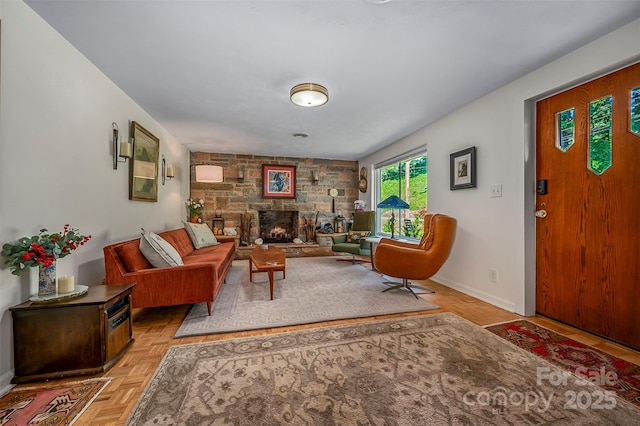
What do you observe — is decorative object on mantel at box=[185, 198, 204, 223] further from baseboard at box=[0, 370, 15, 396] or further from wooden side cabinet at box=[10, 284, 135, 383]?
baseboard at box=[0, 370, 15, 396]

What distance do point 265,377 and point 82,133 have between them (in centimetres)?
244

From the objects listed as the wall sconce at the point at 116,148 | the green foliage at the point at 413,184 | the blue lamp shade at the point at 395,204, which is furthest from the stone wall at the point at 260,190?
the wall sconce at the point at 116,148

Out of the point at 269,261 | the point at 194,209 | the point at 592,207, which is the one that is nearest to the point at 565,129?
the point at 592,207

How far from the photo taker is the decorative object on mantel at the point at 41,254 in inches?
58.4

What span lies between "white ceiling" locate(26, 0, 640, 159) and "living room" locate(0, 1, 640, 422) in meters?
0.17

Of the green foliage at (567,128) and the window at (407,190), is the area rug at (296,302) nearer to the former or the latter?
the window at (407,190)

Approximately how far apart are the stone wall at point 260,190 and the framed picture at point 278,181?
4.3 inches

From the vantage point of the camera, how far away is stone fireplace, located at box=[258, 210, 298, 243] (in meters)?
6.09

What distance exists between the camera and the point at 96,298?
5.56ft

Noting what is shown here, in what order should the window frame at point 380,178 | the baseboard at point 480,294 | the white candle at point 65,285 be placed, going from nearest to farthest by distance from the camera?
the white candle at point 65,285 < the baseboard at point 480,294 < the window frame at point 380,178

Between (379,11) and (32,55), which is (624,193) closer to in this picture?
(379,11)

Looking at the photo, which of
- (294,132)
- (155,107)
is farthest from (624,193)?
(155,107)

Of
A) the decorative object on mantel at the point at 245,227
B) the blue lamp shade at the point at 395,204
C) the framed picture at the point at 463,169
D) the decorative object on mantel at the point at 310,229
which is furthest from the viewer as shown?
the decorative object on mantel at the point at 310,229

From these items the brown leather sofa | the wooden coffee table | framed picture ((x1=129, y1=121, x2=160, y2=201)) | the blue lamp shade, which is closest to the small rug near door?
the blue lamp shade
